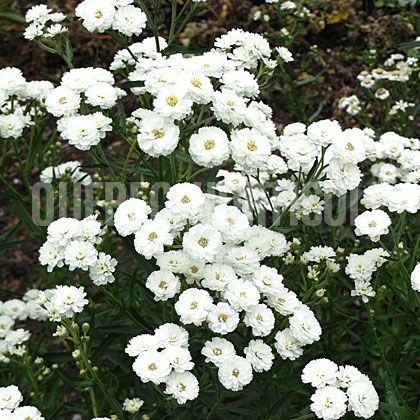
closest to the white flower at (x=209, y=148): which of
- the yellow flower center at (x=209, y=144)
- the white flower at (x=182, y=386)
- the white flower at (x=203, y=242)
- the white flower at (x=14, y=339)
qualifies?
the yellow flower center at (x=209, y=144)

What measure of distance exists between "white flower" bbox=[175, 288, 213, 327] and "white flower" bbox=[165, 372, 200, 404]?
170 mm

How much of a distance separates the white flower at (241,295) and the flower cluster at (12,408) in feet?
2.55

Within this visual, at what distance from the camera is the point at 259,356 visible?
6.96 feet

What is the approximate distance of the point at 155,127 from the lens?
7.18 ft

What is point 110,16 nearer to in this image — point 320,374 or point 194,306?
point 194,306

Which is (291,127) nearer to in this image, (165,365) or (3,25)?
(165,365)

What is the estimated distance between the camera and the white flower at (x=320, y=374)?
203 cm

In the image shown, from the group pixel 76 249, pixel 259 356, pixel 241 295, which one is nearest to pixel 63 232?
pixel 76 249

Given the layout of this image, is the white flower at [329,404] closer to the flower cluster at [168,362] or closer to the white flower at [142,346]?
the flower cluster at [168,362]

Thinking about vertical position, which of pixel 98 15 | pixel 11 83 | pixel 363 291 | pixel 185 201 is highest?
pixel 98 15

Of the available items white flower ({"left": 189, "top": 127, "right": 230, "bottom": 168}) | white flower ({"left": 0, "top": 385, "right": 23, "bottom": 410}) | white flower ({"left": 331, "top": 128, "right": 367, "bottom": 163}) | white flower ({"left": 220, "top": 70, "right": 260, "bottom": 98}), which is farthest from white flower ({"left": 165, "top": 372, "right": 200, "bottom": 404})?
white flower ({"left": 220, "top": 70, "right": 260, "bottom": 98})

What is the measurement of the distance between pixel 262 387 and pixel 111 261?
2.70ft

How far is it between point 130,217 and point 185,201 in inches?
8.2

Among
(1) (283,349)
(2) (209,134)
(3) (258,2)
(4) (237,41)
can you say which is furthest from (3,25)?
(1) (283,349)
